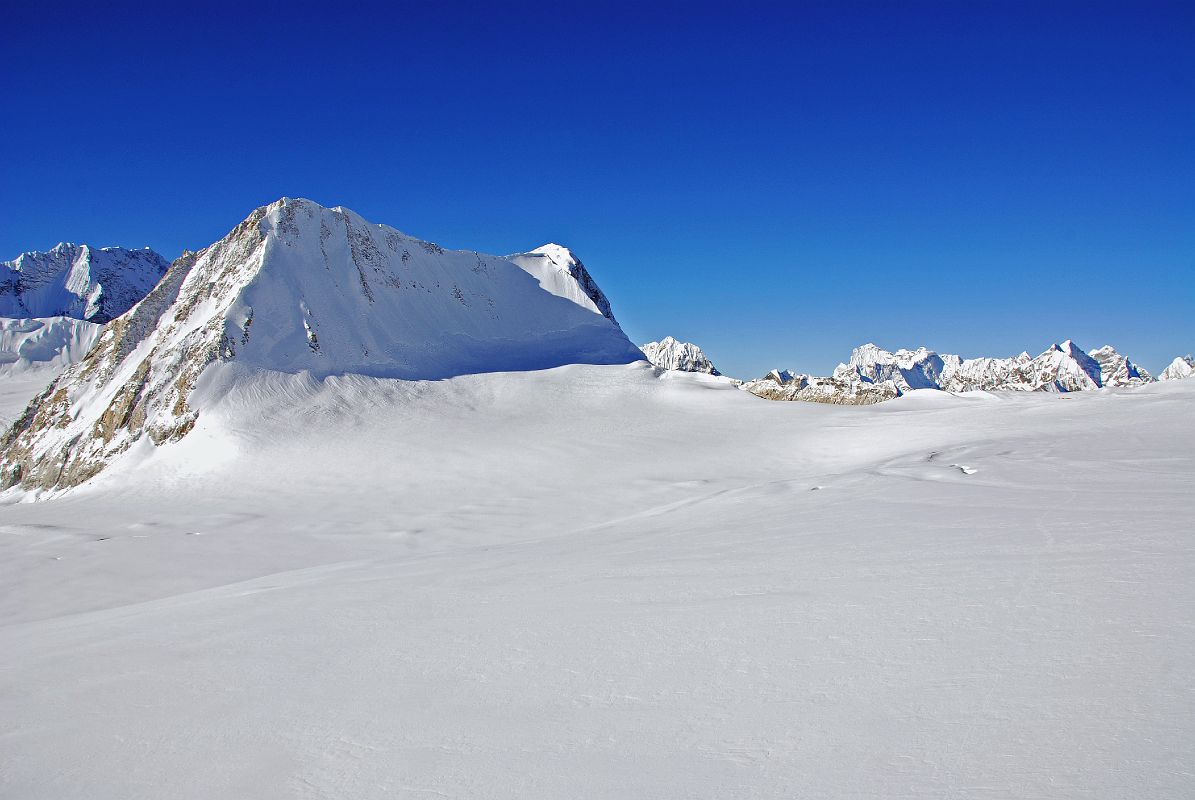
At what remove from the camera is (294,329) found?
3144 centimetres

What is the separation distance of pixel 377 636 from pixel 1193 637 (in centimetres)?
496

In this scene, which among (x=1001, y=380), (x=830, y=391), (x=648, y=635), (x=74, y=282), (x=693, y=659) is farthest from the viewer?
(x=1001, y=380)


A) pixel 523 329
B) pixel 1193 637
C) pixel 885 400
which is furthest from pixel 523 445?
pixel 1193 637

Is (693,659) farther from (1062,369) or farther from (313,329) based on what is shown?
(1062,369)

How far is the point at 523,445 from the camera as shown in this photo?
2341cm

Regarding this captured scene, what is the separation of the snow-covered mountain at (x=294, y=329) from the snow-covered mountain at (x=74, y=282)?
84.9m

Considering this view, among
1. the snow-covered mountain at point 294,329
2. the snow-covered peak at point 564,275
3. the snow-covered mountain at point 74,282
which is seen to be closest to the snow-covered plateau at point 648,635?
the snow-covered mountain at point 294,329

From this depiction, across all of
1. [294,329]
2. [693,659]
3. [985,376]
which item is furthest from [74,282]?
[985,376]

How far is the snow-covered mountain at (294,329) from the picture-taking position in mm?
27094

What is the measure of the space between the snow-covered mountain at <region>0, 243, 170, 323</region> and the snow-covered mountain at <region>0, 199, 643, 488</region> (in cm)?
8494

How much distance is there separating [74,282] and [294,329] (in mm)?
105817

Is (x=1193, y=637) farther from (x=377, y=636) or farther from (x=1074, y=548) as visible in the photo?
(x=377, y=636)

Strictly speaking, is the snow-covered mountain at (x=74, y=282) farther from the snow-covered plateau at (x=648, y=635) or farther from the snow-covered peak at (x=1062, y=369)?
the snow-covered peak at (x=1062, y=369)

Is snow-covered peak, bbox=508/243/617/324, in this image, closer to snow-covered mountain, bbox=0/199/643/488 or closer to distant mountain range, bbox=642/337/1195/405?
snow-covered mountain, bbox=0/199/643/488
